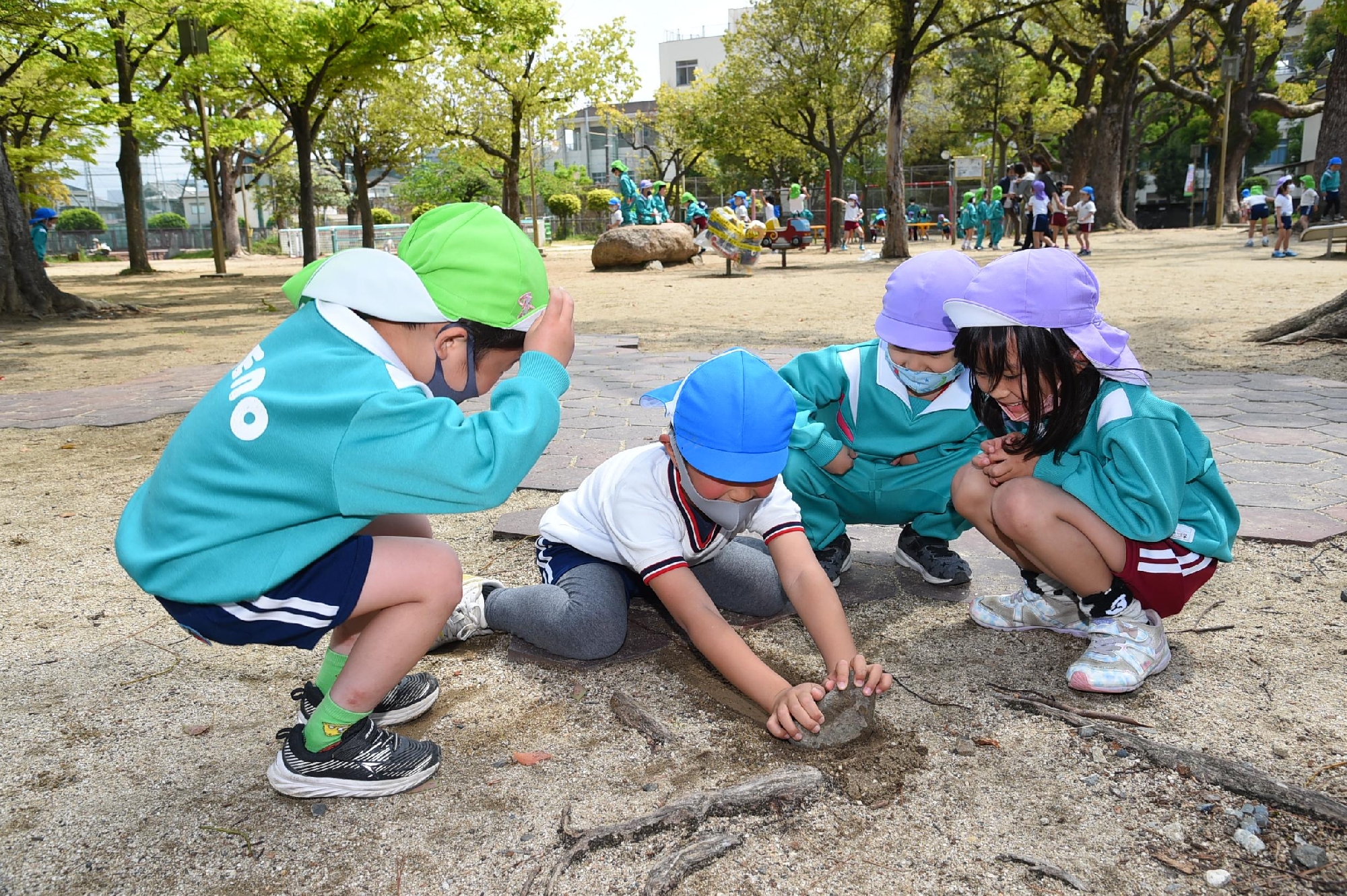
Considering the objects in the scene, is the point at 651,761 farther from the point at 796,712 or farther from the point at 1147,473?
the point at 1147,473

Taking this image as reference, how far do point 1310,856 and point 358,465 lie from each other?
159cm

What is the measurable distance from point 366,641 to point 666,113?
126 ft

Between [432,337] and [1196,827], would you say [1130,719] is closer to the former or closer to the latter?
[1196,827]

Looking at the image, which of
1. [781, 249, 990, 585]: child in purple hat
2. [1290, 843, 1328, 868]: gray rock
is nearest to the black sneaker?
[781, 249, 990, 585]: child in purple hat

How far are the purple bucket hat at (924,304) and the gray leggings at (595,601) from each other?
2.21 ft

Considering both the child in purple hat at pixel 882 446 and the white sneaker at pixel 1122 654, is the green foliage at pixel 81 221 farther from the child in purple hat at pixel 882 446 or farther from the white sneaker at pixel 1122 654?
the white sneaker at pixel 1122 654

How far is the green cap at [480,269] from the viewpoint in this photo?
69.3 inches

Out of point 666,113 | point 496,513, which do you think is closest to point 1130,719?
point 496,513

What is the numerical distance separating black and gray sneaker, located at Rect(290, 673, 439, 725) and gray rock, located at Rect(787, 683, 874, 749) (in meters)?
0.78

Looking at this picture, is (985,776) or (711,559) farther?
(711,559)

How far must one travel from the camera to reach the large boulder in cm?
1744

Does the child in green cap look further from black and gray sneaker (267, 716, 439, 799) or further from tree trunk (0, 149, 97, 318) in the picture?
tree trunk (0, 149, 97, 318)

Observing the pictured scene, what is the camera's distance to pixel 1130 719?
193 cm

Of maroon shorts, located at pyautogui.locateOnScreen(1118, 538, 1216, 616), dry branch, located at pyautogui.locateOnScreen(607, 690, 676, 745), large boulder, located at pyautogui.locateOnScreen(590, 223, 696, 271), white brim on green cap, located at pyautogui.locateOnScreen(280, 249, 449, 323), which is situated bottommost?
dry branch, located at pyautogui.locateOnScreen(607, 690, 676, 745)
